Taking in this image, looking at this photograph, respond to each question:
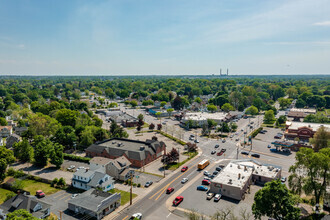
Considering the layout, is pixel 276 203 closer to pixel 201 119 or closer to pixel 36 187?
pixel 36 187

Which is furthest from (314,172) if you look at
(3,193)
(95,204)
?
(3,193)

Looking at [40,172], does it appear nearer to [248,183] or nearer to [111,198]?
[111,198]

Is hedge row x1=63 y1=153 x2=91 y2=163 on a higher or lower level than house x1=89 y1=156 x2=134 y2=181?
lower

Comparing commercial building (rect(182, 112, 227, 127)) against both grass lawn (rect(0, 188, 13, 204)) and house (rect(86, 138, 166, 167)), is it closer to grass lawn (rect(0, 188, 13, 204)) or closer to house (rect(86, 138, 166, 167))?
house (rect(86, 138, 166, 167))

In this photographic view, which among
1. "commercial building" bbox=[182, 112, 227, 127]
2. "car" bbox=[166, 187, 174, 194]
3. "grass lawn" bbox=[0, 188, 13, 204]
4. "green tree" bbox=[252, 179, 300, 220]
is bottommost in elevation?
"grass lawn" bbox=[0, 188, 13, 204]

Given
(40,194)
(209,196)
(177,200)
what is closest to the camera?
(177,200)

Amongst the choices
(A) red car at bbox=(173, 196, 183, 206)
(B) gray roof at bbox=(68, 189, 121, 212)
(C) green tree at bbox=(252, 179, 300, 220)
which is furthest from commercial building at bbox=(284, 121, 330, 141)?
(B) gray roof at bbox=(68, 189, 121, 212)
